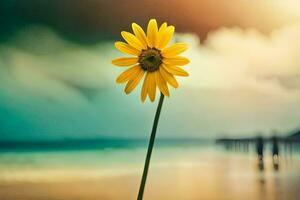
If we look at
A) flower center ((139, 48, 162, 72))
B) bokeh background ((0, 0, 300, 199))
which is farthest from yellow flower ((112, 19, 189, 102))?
bokeh background ((0, 0, 300, 199))

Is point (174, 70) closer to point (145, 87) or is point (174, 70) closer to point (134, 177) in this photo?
point (145, 87)

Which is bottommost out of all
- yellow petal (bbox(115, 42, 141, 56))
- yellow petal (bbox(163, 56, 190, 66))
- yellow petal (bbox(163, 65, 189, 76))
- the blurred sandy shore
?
the blurred sandy shore

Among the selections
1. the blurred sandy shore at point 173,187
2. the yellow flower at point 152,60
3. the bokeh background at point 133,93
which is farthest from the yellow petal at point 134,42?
the blurred sandy shore at point 173,187

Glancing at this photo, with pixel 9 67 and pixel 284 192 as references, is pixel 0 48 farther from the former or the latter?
pixel 284 192

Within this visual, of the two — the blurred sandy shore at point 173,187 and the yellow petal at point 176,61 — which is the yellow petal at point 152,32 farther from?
the blurred sandy shore at point 173,187

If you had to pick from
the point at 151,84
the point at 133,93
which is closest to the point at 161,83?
the point at 151,84

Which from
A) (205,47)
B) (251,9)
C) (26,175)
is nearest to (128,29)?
(205,47)

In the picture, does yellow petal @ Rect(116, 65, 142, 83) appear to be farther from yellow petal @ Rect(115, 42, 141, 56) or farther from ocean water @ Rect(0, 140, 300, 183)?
ocean water @ Rect(0, 140, 300, 183)

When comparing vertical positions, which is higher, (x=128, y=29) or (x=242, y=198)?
(x=128, y=29)
